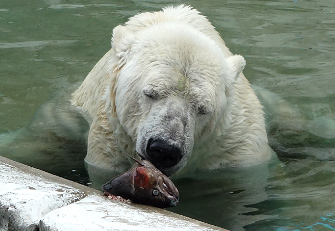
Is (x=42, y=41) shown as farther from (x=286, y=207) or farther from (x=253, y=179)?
(x=286, y=207)

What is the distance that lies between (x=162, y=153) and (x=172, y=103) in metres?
0.34

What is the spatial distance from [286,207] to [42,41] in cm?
424

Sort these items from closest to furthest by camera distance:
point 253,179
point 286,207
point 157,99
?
point 157,99
point 286,207
point 253,179

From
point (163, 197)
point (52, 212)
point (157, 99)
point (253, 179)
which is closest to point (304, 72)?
point (253, 179)

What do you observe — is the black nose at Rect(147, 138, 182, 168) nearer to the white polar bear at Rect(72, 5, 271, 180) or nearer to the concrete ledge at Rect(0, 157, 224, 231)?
the white polar bear at Rect(72, 5, 271, 180)

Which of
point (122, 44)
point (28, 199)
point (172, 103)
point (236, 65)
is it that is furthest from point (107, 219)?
point (236, 65)

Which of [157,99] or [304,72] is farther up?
[157,99]

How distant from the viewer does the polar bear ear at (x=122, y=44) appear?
426cm

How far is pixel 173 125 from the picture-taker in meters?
3.63

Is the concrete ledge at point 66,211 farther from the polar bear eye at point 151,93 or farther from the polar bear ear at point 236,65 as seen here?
the polar bear ear at point 236,65

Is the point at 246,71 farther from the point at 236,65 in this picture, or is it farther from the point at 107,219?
the point at 107,219

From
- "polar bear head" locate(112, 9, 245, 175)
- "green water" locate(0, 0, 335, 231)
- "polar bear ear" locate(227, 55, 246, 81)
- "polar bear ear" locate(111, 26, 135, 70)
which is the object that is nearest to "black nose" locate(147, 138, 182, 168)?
"polar bear head" locate(112, 9, 245, 175)

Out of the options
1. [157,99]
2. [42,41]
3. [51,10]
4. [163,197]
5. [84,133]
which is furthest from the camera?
[51,10]

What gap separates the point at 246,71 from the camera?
21.8 feet
